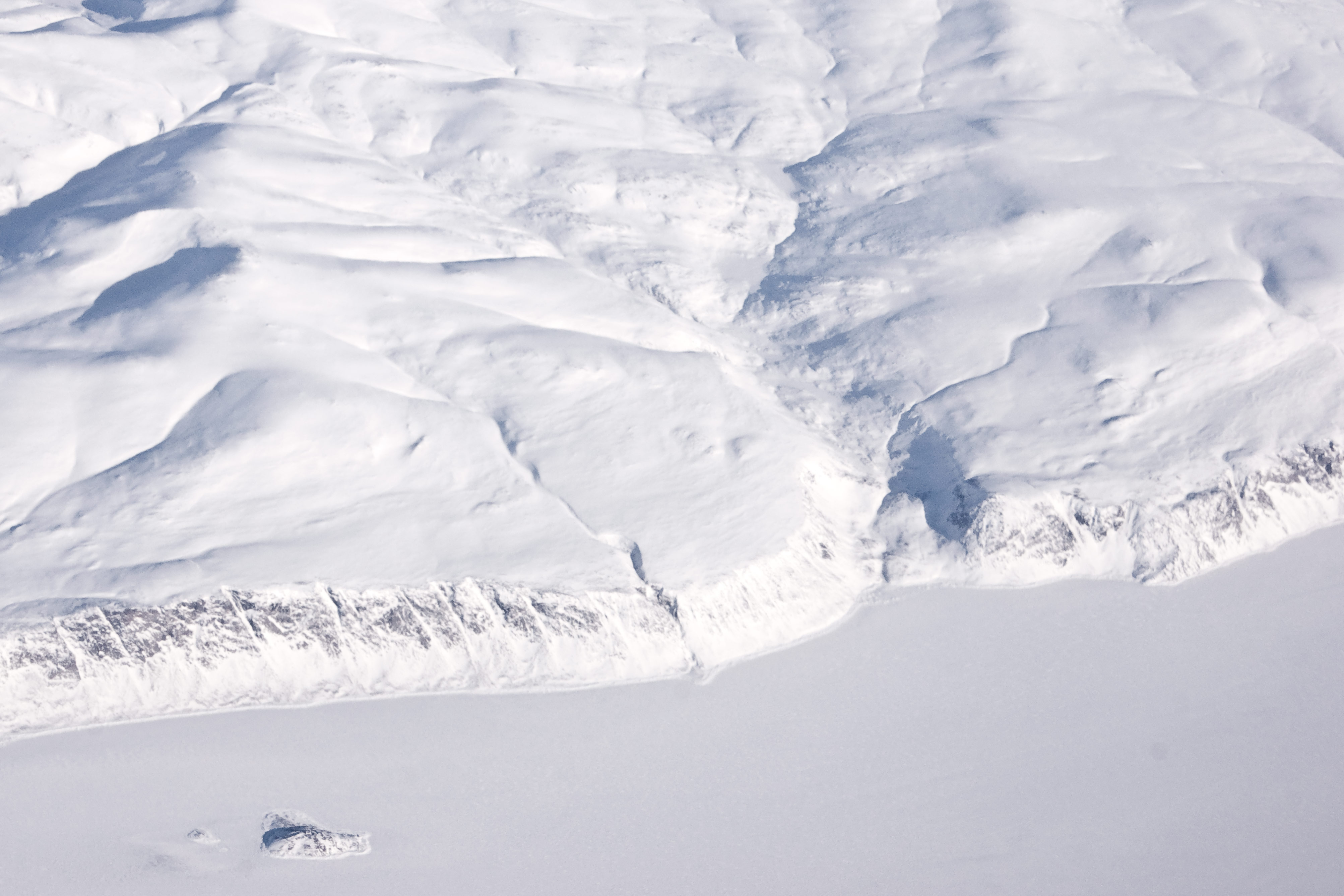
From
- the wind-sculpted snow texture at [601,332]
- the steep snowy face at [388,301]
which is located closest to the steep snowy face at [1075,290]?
the wind-sculpted snow texture at [601,332]

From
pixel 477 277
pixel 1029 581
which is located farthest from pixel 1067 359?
pixel 477 277

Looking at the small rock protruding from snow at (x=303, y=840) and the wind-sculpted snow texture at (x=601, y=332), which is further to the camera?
the wind-sculpted snow texture at (x=601, y=332)

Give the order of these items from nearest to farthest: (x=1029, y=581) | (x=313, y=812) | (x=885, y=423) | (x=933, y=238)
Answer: (x=313, y=812), (x=1029, y=581), (x=885, y=423), (x=933, y=238)

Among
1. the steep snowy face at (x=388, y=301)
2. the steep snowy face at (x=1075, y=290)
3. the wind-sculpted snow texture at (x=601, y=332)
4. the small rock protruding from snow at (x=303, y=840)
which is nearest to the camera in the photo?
the small rock protruding from snow at (x=303, y=840)

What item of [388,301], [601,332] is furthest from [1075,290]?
[388,301]

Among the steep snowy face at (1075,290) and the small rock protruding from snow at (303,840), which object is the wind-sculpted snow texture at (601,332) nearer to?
the steep snowy face at (1075,290)

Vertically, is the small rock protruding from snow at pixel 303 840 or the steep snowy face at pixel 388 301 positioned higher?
the steep snowy face at pixel 388 301

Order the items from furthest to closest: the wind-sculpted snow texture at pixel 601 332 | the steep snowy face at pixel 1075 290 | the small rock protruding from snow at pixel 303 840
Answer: the steep snowy face at pixel 1075 290 < the wind-sculpted snow texture at pixel 601 332 < the small rock protruding from snow at pixel 303 840

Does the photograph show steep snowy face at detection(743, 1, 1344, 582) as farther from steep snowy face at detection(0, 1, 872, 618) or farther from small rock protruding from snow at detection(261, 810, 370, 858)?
small rock protruding from snow at detection(261, 810, 370, 858)

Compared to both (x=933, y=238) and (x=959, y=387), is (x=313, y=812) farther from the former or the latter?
(x=933, y=238)
